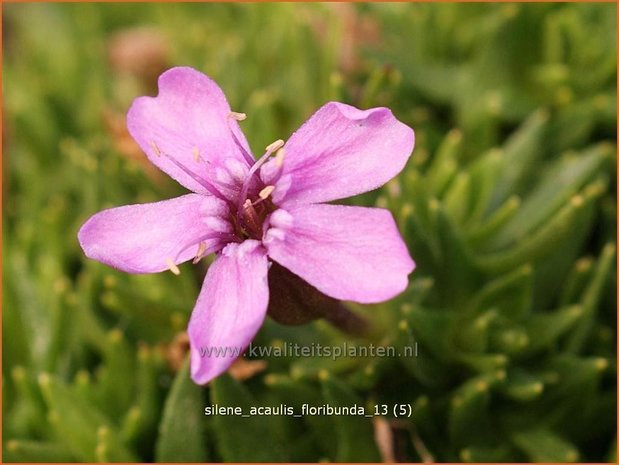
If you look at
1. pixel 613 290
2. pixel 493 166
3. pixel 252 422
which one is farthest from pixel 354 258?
pixel 613 290

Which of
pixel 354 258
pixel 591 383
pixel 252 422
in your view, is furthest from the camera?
pixel 591 383

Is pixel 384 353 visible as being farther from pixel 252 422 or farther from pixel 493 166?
pixel 493 166

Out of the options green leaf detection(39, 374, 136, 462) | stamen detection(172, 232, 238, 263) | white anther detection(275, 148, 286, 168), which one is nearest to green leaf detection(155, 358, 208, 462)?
green leaf detection(39, 374, 136, 462)

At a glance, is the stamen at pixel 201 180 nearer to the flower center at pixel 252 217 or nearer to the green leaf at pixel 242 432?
the flower center at pixel 252 217

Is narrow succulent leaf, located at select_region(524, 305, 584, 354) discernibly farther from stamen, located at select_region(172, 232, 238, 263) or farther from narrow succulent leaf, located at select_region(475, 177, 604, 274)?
stamen, located at select_region(172, 232, 238, 263)

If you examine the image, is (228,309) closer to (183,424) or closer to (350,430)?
(183,424)

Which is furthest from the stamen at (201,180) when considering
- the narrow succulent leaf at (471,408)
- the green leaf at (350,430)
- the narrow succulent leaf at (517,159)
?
the narrow succulent leaf at (517,159)
